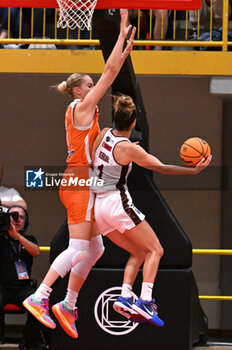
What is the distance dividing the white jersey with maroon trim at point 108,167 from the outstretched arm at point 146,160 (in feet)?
0.20

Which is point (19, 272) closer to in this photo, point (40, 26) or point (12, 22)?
point (40, 26)

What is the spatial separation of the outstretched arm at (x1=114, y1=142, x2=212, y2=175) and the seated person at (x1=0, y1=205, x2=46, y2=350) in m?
2.18

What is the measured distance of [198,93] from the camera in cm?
1021

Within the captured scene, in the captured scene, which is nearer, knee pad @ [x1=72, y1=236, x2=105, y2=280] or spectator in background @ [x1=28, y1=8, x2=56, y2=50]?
knee pad @ [x1=72, y1=236, x2=105, y2=280]

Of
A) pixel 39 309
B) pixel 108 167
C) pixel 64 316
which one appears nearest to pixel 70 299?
pixel 64 316

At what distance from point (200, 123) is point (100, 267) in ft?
10.3

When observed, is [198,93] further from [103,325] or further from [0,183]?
[103,325]

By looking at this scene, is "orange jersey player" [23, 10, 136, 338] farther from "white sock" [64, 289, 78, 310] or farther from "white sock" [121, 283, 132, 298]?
"white sock" [121, 283, 132, 298]

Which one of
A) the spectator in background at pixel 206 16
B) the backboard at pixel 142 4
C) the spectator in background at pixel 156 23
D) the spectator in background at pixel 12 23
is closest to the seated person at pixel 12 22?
the spectator in background at pixel 12 23

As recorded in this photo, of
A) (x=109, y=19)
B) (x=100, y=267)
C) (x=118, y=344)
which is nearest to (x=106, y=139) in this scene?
(x=109, y=19)

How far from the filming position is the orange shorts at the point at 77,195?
6.03 meters

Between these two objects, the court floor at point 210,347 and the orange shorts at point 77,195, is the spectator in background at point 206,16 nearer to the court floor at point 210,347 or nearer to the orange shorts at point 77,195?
the court floor at point 210,347

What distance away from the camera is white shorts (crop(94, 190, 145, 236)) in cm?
600

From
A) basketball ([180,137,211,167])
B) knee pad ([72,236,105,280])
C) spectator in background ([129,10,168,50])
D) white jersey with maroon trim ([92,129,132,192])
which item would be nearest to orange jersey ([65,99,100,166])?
white jersey with maroon trim ([92,129,132,192])
